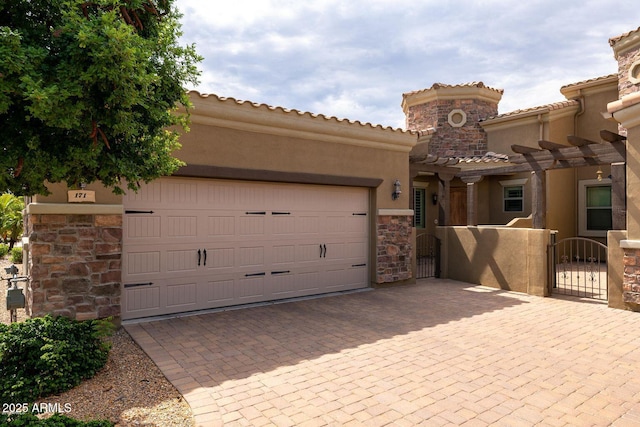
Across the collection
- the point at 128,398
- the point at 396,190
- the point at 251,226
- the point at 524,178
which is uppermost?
the point at 524,178

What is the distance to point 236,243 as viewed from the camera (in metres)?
8.11

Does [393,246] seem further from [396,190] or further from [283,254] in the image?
[283,254]

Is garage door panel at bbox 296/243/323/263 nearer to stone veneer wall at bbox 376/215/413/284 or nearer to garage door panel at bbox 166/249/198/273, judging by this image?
stone veneer wall at bbox 376/215/413/284

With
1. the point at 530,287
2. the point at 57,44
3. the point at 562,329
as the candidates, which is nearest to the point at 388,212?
the point at 530,287

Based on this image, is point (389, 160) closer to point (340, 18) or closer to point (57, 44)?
point (340, 18)

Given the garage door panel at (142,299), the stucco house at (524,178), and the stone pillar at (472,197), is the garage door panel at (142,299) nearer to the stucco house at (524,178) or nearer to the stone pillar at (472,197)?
the stucco house at (524,178)

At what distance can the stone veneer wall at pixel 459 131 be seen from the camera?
1783 cm

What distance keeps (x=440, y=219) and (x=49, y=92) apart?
1116 centimetres

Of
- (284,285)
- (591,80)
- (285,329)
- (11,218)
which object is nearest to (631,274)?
(285,329)

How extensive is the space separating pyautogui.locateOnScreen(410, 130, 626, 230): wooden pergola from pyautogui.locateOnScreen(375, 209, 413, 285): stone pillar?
170cm

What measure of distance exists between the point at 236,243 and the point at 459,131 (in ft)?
44.1

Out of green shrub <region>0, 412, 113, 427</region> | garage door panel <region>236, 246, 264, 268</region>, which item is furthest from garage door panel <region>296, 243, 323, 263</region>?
green shrub <region>0, 412, 113, 427</region>

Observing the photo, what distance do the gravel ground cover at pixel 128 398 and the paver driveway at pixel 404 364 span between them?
164 mm

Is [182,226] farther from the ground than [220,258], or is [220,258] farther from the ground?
[182,226]
